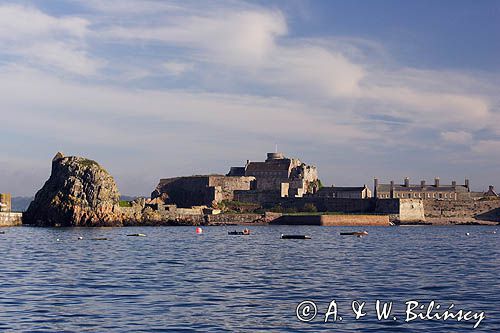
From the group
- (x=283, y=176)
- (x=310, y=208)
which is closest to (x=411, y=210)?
(x=310, y=208)

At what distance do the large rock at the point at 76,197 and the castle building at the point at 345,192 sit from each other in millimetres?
51437

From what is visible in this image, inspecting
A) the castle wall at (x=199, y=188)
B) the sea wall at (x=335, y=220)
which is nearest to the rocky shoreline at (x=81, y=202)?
the sea wall at (x=335, y=220)

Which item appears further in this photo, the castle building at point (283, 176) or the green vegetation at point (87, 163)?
the castle building at point (283, 176)

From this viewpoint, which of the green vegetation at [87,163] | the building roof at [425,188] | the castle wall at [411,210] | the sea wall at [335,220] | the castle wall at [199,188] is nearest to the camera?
the green vegetation at [87,163]

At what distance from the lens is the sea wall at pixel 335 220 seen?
123812mm

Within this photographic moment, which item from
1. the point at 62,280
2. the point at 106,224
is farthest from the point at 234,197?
the point at 62,280

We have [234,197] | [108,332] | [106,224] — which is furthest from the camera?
[234,197]

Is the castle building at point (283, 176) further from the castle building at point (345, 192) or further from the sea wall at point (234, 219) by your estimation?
the sea wall at point (234, 219)

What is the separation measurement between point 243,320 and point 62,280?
1377 centimetres

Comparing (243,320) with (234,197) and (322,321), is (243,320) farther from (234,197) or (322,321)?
(234,197)

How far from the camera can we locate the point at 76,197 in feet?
343

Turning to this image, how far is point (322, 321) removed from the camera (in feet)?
74.2

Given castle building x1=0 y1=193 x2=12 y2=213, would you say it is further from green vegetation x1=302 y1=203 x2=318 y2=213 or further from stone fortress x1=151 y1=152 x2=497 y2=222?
green vegetation x1=302 y1=203 x2=318 y2=213

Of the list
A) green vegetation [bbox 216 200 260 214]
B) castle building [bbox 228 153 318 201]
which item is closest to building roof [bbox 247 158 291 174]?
castle building [bbox 228 153 318 201]
